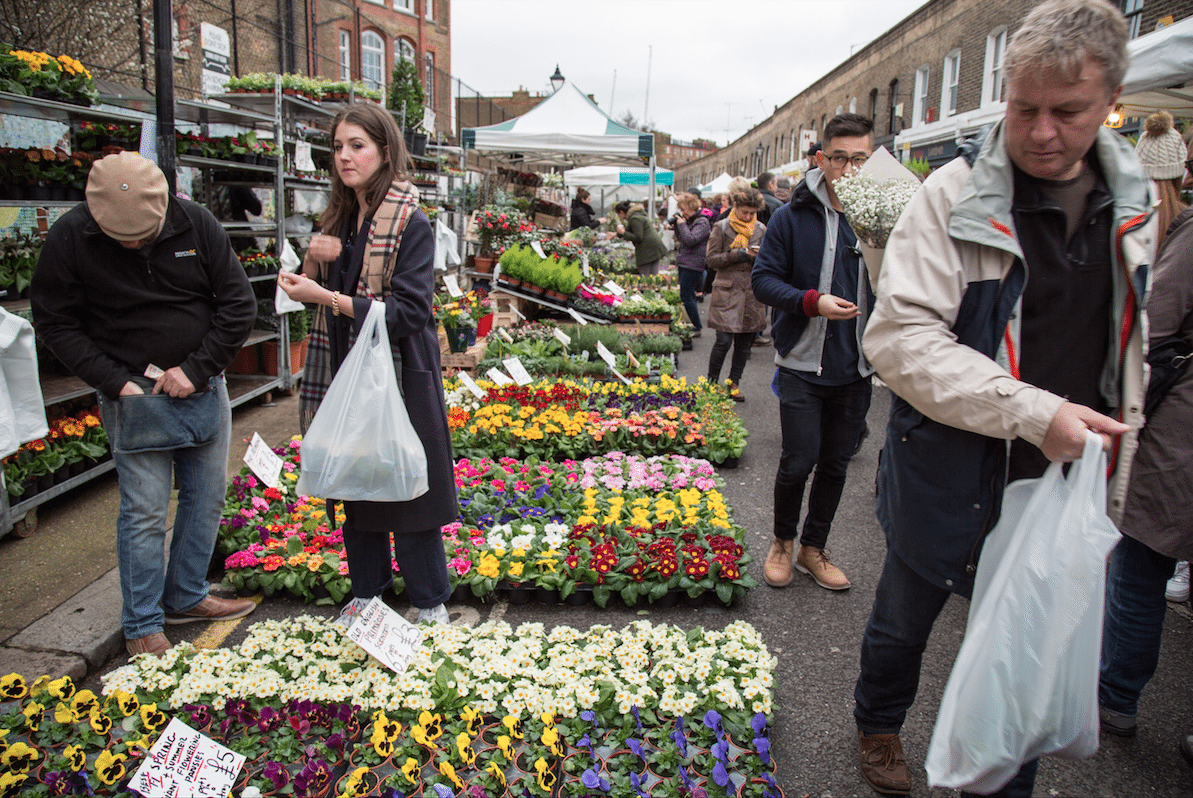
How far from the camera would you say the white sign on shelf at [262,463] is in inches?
140

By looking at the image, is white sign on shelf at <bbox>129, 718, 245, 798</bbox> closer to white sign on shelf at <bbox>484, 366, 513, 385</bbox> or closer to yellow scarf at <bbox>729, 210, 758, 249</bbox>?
white sign on shelf at <bbox>484, 366, 513, 385</bbox>

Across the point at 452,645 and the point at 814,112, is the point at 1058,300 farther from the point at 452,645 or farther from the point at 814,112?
the point at 814,112

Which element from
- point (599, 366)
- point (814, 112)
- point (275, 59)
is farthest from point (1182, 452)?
point (814, 112)

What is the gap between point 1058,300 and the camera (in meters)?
1.70

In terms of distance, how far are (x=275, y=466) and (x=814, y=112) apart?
33967 mm

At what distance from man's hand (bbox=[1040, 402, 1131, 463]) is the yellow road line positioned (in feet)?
9.78

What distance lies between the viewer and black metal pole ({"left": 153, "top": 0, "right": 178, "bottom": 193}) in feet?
11.7

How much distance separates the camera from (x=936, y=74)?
843 inches

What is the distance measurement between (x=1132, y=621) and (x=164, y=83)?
4462mm

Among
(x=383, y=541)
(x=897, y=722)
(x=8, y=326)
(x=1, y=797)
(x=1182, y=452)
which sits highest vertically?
(x=8, y=326)

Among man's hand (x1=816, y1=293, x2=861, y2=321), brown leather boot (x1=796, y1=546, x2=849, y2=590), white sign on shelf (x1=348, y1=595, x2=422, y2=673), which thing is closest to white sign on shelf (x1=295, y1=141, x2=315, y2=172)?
white sign on shelf (x1=348, y1=595, x2=422, y2=673)

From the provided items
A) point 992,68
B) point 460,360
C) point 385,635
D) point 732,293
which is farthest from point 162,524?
point 992,68

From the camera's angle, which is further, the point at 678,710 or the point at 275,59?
the point at 275,59

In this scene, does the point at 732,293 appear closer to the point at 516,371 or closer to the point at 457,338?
the point at 516,371
